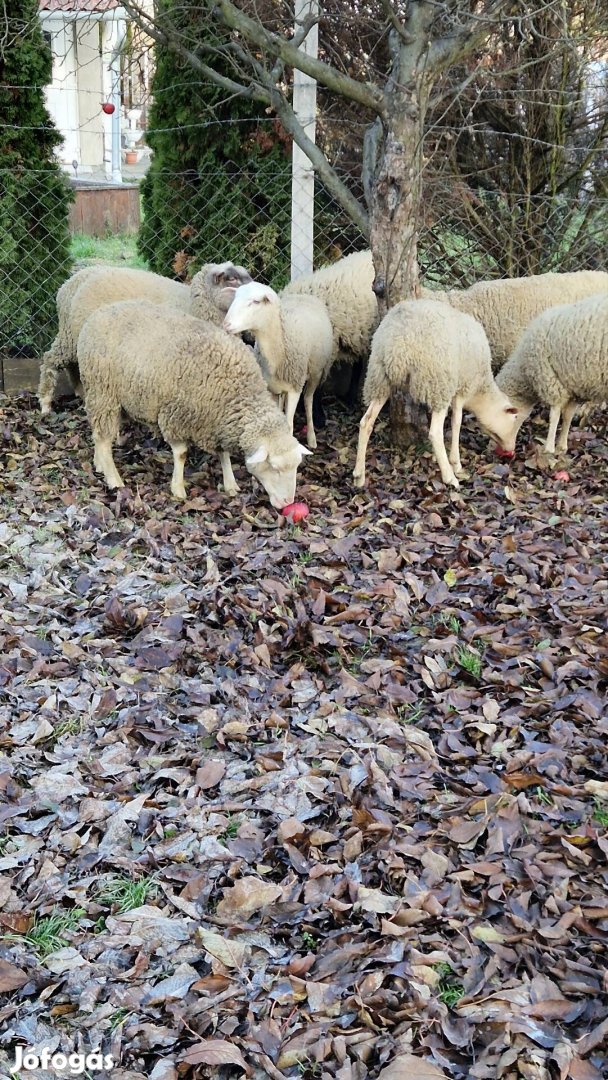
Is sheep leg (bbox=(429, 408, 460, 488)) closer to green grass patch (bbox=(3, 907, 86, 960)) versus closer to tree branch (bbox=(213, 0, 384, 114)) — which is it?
tree branch (bbox=(213, 0, 384, 114))

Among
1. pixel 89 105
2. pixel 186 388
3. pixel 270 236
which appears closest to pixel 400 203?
pixel 186 388

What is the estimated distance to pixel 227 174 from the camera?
8078 mm

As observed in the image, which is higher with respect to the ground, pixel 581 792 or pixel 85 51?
pixel 85 51

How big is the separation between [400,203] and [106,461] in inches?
93.1

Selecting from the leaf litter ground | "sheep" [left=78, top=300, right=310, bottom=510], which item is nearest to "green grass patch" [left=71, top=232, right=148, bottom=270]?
"sheep" [left=78, top=300, right=310, bottom=510]

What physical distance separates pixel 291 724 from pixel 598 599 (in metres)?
1.58

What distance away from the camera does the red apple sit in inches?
210

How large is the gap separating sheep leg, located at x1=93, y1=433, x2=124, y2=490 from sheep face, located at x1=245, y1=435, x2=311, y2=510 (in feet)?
2.92

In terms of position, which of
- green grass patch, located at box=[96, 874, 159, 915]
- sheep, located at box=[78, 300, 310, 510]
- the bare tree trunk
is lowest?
green grass patch, located at box=[96, 874, 159, 915]

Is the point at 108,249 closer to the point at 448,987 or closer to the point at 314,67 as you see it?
the point at 314,67

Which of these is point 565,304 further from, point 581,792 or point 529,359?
point 581,792

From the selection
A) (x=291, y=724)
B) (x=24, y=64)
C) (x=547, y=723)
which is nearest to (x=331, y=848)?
(x=291, y=724)

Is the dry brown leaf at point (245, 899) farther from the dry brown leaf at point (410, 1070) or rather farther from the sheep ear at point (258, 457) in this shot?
the sheep ear at point (258, 457)

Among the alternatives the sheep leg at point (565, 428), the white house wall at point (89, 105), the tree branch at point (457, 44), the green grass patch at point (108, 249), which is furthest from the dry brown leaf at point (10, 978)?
the white house wall at point (89, 105)
